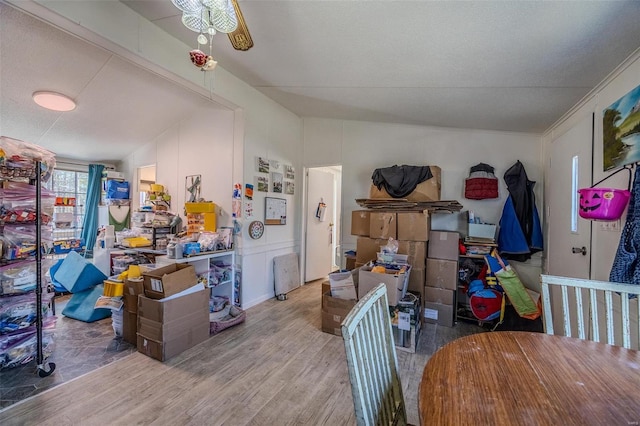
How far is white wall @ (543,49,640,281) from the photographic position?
1.79 meters

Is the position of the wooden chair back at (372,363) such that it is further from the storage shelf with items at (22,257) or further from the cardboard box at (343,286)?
the storage shelf with items at (22,257)

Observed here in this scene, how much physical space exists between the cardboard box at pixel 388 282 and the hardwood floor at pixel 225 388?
52 cm

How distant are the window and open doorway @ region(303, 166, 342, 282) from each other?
4590mm

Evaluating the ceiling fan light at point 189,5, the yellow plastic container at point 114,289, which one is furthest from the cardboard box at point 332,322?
the ceiling fan light at point 189,5

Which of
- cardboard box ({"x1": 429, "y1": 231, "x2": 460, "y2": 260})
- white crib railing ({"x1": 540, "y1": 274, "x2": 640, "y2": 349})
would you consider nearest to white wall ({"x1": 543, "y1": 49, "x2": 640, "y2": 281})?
white crib railing ({"x1": 540, "y1": 274, "x2": 640, "y2": 349})

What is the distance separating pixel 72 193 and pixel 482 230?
23.9 feet

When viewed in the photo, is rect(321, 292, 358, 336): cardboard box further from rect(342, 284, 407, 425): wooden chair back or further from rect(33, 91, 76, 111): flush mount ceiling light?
rect(33, 91, 76, 111): flush mount ceiling light

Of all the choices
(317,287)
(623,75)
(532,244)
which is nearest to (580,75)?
(623,75)

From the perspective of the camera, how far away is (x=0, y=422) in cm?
162

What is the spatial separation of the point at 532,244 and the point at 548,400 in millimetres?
2969

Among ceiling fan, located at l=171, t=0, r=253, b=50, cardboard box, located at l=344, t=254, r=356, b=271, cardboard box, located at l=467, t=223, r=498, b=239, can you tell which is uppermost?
ceiling fan, located at l=171, t=0, r=253, b=50

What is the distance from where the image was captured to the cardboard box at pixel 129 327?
2.53 metres

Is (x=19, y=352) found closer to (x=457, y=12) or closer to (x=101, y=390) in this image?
(x=101, y=390)

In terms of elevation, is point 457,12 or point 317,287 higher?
point 457,12
